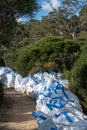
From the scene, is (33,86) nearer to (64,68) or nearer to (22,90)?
(22,90)

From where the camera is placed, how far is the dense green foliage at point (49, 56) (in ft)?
68.6

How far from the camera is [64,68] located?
66.8 ft

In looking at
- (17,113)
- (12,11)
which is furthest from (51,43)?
(12,11)

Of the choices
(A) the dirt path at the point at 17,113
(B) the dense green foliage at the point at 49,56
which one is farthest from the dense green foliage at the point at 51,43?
(A) the dirt path at the point at 17,113

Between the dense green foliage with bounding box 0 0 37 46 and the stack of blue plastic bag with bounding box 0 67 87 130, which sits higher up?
the dense green foliage with bounding box 0 0 37 46

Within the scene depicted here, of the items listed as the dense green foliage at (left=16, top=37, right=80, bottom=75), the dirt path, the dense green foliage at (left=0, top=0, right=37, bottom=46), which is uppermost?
the dense green foliage at (left=0, top=0, right=37, bottom=46)

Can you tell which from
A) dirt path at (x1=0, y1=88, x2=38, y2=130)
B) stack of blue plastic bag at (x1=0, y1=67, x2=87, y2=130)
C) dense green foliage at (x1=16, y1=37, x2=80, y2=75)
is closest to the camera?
stack of blue plastic bag at (x1=0, y1=67, x2=87, y2=130)

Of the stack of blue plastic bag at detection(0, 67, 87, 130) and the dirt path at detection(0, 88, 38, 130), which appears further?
the dirt path at detection(0, 88, 38, 130)

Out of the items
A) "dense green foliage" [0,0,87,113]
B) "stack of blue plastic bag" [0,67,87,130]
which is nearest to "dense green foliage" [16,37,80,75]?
"dense green foliage" [0,0,87,113]

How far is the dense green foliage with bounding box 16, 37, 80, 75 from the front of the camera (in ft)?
68.6

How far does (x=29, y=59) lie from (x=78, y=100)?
41.0 feet

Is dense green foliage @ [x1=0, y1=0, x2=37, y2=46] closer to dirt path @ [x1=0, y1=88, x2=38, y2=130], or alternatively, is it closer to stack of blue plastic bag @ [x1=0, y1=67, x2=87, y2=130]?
stack of blue plastic bag @ [x1=0, y1=67, x2=87, y2=130]

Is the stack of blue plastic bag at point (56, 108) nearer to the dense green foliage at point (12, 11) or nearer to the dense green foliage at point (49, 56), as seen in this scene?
the dense green foliage at point (12, 11)

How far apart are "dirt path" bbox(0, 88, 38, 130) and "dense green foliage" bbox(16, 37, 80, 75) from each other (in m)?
5.36
